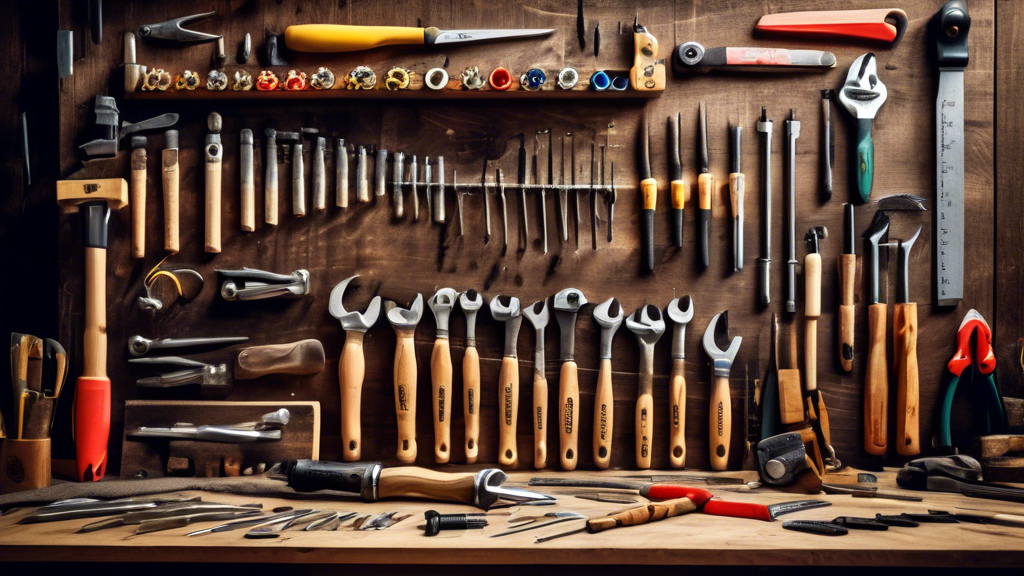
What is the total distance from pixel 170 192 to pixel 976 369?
8.74 feet

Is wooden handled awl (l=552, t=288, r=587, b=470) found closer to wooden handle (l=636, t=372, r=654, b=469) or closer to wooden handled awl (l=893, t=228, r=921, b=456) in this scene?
wooden handle (l=636, t=372, r=654, b=469)

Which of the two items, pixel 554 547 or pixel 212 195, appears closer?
pixel 554 547

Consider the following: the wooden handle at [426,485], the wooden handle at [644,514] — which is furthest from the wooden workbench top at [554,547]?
the wooden handle at [426,485]

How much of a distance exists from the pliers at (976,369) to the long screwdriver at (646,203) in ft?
3.31

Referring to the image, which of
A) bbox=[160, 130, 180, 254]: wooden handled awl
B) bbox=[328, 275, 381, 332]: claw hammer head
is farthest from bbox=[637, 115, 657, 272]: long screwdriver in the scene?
bbox=[160, 130, 180, 254]: wooden handled awl

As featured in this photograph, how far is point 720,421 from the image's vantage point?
7.49ft

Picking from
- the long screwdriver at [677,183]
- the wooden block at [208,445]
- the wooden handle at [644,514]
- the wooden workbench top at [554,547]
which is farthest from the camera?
the long screwdriver at [677,183]

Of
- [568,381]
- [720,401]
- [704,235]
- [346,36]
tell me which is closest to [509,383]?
[568,381]

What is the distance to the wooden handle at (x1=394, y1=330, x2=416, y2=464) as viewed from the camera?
2287 millimetres

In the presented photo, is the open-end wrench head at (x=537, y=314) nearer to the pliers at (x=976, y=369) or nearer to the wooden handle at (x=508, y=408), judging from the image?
the wooden handle at (x=508, y=408)

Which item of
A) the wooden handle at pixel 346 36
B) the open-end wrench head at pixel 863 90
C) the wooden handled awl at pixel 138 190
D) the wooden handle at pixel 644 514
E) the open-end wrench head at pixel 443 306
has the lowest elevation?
the wooden handle at pixel 644 514

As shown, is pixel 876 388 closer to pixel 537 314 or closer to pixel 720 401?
pixel 720 401

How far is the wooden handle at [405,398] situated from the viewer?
7.50 feet

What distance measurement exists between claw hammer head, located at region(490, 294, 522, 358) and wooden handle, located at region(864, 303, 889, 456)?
1.13m
